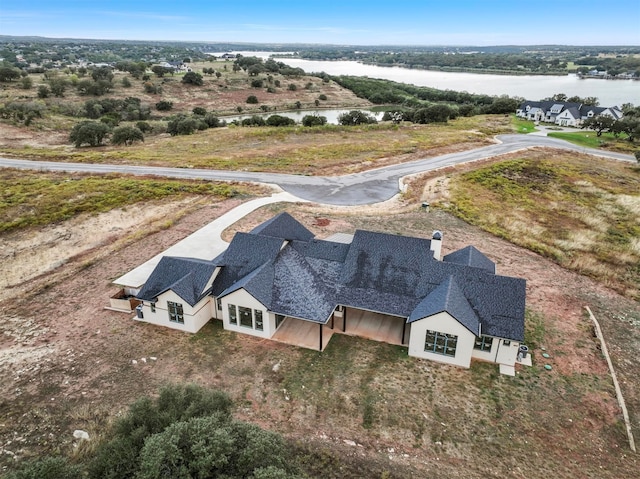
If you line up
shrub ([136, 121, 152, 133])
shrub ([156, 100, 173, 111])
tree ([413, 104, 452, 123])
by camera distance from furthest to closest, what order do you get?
shrub ([156, 100, 173, 111]) → tree ([413, 104, 452, 123]) → shrub ([136, 121, 152, 133])

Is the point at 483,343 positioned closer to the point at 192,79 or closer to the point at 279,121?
the point at 279,121

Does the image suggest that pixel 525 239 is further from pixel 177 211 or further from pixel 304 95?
pixel 304 95

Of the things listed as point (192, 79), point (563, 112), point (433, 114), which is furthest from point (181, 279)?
point (192, 79)

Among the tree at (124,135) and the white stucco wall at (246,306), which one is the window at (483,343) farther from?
the tree at (124,135)

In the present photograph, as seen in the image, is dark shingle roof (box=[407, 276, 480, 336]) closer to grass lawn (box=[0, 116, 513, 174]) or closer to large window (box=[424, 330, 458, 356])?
large window (box=[424, 330, 458, 356])

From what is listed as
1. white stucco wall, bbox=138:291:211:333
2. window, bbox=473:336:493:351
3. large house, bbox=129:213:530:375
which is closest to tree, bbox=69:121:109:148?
large house, bbox=129:213:530:375

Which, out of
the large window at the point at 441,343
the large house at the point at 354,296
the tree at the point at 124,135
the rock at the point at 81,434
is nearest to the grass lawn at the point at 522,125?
the large house at the point at 354,296
